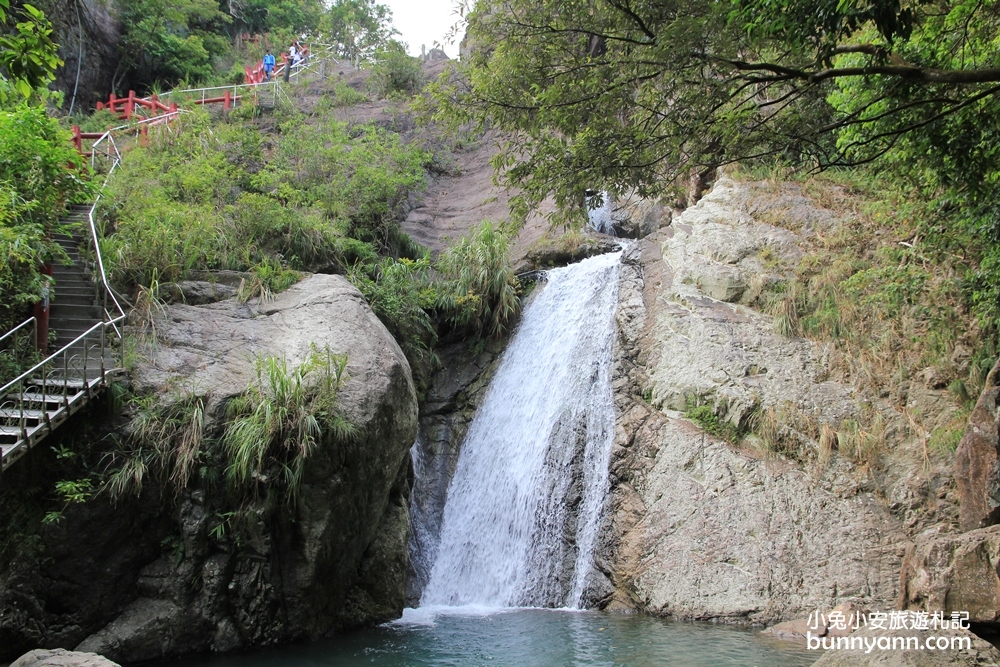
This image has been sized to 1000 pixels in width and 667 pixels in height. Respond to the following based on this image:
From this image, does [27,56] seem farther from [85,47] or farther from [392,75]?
[392,75]

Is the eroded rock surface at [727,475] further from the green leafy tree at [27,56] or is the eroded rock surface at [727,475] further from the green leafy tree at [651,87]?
the green leafy tree at [27,56]

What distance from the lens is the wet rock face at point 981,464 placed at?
30.6 ft

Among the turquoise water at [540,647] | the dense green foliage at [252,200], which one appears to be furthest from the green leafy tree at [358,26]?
the turquoise water at [540,647]

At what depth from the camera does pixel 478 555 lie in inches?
506

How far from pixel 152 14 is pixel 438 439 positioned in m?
22.9

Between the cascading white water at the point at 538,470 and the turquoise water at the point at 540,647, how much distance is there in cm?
137

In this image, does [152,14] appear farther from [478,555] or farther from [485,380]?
[478,555]

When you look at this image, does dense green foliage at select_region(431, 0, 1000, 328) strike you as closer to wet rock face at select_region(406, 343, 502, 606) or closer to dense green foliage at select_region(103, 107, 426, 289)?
dense green foliage at select_region(103, 107, 426, 289)

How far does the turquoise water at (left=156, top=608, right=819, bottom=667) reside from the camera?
830 cm

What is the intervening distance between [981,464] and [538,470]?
6.91 m

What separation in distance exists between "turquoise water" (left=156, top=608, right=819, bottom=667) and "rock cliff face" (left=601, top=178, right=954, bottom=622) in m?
0.92

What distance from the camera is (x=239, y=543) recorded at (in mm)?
9055

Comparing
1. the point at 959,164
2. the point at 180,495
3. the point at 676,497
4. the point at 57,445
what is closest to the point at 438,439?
the point at 676,497

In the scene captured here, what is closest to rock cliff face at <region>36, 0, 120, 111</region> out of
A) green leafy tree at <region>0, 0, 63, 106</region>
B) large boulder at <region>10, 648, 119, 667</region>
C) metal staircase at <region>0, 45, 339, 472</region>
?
metal staircase at <region>0, 45, 339, 472</region>
